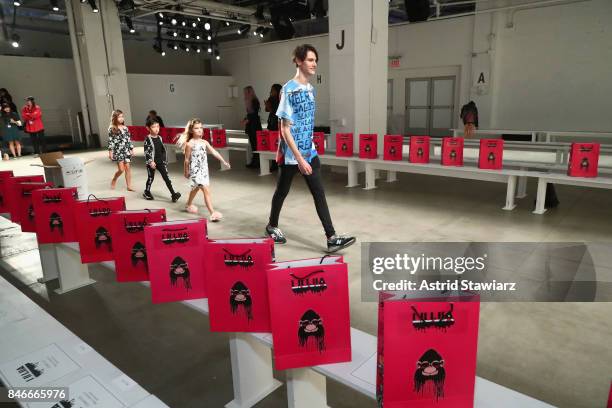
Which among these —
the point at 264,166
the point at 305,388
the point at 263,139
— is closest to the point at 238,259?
the point at 305,388

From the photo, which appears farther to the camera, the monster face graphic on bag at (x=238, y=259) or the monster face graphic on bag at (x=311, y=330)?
the monster face graphic on bag at (x=238, y=259)

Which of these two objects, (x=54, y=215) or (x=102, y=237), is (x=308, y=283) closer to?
(x=102, y=237)

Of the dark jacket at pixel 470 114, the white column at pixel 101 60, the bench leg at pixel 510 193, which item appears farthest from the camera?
the white column at pixel 101 60

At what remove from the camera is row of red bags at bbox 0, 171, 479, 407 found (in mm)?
1174

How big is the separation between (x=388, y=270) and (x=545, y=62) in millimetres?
9830

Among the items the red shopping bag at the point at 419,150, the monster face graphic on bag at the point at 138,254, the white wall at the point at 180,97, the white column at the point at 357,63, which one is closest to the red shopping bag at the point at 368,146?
the red shopping bag at the point at 419,150

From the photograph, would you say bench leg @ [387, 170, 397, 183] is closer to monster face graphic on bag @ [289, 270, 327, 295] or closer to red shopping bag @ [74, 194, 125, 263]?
red shopping bag @ [74, 194, 125, 263]

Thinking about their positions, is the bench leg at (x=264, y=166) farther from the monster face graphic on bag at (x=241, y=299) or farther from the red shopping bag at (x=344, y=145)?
the monster face graphic on bag at (x=241, y=299)

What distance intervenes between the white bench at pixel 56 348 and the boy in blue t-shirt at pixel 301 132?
2.05 m

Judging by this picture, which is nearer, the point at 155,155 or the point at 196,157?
the point at 196,157

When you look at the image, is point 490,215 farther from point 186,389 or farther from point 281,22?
point 281,22

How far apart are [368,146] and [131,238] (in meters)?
4.43

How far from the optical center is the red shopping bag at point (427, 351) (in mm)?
1152

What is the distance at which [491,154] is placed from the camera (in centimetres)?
494
